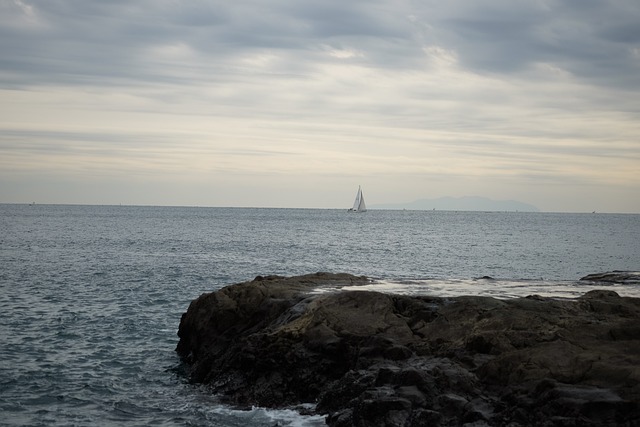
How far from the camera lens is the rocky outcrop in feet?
45.4

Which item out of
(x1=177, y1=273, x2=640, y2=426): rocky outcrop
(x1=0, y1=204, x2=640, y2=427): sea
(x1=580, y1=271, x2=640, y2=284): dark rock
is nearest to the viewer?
(x1=177, y1=273, x2=640, y2=426): rocky outcrop

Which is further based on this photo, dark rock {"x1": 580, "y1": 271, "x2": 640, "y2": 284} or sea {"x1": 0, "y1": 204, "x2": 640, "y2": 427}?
dark rock {"x1": 580, "y1": 271, "x2": 640, "y2": 284}

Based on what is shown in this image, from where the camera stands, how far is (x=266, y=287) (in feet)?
78.8

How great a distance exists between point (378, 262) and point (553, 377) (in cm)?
4846

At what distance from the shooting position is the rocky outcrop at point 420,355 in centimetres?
1384

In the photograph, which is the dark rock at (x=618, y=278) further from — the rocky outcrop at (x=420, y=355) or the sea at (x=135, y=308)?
the rocky outcrop at (x=420, y=355)

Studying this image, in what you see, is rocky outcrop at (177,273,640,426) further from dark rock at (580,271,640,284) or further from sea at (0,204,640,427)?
dark rock at (580,271,640,284)

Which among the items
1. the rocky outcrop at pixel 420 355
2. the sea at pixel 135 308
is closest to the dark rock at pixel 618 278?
the sea at pixel 135 308

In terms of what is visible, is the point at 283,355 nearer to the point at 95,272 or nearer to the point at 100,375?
the point at 100,375

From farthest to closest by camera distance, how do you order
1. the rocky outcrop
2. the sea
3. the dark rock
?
the dark rock
the sea
the rocky outcrop

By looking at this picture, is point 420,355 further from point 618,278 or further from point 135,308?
point 135,308

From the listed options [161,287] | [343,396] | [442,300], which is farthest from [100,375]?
[161,287]

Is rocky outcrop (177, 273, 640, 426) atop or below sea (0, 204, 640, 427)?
atop

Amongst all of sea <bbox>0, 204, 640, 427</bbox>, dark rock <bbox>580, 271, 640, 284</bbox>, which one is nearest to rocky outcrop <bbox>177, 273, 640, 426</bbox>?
sea <bbox>0, 204, 640, 427</bbox>
